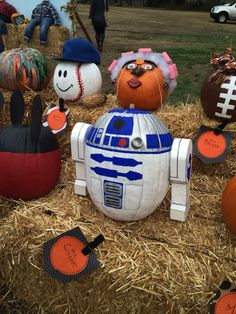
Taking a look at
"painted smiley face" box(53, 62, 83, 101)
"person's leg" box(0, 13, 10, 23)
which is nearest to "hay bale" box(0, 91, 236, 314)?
"painted smiley face" box(53, 62, 83, 101)

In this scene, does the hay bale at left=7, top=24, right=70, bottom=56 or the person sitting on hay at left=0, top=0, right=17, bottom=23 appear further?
the person sitting on hay at left=0, top=0, right=17, bottom=23

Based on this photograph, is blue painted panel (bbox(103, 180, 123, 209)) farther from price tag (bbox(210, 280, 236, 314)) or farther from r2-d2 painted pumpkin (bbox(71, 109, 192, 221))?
price tag (bbox(210, 280, 236, 314))

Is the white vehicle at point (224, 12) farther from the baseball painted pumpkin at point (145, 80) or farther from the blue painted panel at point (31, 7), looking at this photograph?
the baseball painted pumpkin at point (145, 80)

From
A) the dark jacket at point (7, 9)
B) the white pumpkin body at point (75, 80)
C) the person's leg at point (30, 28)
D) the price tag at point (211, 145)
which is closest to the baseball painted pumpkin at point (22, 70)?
the white pumpkin body at point (75, 80)

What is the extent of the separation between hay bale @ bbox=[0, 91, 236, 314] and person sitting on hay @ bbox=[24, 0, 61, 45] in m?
5.54

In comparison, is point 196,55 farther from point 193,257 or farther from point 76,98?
point 193,257

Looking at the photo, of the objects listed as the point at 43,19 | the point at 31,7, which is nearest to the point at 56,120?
the point at 43,19

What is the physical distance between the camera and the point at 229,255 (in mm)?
2096

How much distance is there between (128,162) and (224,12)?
68.4ft

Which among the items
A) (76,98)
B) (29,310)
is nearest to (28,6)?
(76,98)

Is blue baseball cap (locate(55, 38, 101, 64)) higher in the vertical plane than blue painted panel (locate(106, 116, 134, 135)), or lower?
higher

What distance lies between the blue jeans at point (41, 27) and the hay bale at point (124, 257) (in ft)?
18.4

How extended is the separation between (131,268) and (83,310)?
442 mm

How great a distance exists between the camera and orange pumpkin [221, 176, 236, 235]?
7.14 feet
